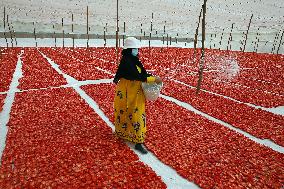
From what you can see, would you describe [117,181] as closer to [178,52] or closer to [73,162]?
[73,162]

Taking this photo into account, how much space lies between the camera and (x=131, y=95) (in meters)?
7.48

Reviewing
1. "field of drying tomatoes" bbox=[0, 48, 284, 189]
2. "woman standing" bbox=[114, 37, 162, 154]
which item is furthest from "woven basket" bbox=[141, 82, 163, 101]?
"field of drying tomatoes" bbox=[0, 48, 284, 189]

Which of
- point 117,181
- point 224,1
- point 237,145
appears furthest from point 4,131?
A: point 224,1

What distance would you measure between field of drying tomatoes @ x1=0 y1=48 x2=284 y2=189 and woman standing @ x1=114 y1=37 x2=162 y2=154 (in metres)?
0.50

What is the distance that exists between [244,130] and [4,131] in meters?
8.07

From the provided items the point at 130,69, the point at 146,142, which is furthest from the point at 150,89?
the point at 146,142

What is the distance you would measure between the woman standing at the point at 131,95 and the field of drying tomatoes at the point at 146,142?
19.7 inches

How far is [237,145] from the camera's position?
8500 millimetres

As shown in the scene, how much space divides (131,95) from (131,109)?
39cm

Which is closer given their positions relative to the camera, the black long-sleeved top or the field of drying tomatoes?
the field of drying tomatoes

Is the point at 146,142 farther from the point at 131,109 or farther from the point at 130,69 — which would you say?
the point at 130,69

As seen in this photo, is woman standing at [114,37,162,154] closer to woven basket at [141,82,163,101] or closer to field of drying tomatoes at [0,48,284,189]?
woven basket at [141,82,163,101]

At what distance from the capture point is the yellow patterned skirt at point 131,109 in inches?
294

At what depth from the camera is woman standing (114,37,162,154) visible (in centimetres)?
725
